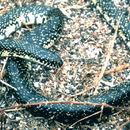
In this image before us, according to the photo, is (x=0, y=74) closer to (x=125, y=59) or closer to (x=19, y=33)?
(x=19, y=33)

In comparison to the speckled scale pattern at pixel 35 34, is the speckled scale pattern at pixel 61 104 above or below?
below

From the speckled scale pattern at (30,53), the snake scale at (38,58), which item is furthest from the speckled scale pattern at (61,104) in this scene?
the speckled scale pattern at (30,53)

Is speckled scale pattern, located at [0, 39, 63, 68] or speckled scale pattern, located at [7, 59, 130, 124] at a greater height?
speckled scale pattern, located at [0, 39, 63, 68]

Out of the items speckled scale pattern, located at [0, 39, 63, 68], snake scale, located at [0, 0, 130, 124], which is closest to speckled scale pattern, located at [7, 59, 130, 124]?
snake scale, located at [0, 0, 130, 124]

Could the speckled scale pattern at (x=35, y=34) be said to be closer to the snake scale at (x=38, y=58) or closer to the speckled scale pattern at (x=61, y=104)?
the snake scale at (x=38, y=58)

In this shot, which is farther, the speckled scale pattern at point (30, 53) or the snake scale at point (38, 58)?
the speckled scale pattern at point (30, 53)

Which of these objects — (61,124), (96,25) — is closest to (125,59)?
A: (96,25)

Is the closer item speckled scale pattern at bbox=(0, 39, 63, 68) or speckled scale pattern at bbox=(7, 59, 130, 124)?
speckled scale pattern at bbox=(7, 59, 130, 124)

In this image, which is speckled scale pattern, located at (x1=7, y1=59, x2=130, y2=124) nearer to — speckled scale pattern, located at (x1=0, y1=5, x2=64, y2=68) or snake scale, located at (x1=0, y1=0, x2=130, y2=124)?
snake scale, located at (x1=0, y1=0, x2=130, y2=124)
